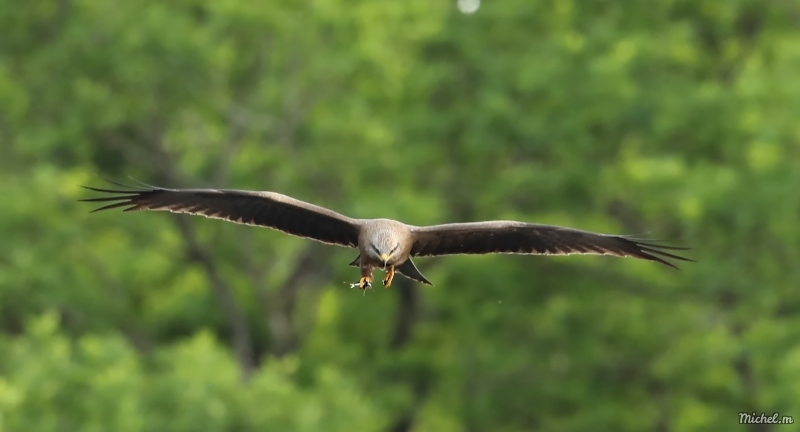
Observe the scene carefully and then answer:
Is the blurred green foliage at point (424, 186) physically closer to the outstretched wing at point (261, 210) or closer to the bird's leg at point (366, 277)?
the outstretched wing at point (261, 210)

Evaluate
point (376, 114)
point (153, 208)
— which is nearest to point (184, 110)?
point (376, 114)

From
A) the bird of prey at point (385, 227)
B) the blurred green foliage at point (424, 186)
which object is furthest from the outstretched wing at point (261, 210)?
the blurred green foliage at point (424, 186)

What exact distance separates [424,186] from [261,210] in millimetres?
13855

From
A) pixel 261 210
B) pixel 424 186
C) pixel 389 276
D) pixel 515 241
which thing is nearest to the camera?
pixel 389 276

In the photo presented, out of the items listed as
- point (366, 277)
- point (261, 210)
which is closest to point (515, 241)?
point (366, 277)

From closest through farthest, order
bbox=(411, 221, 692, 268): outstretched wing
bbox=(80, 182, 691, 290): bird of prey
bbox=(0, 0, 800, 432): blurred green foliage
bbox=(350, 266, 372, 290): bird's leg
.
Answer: bbox=(350, 266, 372, 290): bird's leg, bbox=(80, 182, 691, 290): bird of prey, bbox=(411, 221, 692, 268): outstretched wing, bbox=(0, 0, 800, 432): blurred green foliage

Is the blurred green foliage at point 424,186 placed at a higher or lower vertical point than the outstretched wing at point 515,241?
higher

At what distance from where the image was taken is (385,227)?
9.27 metres

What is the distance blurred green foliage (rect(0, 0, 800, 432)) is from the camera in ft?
62.8

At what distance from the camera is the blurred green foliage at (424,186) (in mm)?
19141

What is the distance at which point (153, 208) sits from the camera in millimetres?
9664

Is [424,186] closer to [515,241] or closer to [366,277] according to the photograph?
[515,241]

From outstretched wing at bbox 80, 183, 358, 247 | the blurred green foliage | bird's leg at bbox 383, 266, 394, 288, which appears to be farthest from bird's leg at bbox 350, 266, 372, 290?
the blurred green foliage

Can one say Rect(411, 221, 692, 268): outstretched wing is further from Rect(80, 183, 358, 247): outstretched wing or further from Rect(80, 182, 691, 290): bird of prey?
Rect(80, 183, 358, 247): outstretched wing
